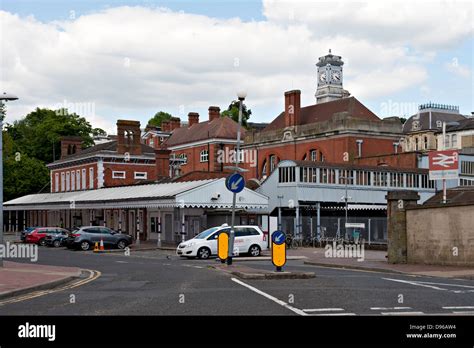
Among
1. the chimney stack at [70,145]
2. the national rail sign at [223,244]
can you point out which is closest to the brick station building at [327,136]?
the chimney stack at [70,145]

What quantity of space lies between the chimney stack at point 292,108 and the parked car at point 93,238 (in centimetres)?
3534

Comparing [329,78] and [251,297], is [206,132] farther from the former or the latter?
[251,297]

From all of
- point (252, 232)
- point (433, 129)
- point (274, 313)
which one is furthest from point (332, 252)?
point (433, 129)

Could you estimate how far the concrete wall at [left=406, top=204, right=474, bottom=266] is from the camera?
26219 mm

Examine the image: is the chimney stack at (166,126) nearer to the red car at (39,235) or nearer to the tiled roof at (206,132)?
the tiled roof at (206,132)

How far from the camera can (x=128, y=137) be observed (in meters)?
74.7

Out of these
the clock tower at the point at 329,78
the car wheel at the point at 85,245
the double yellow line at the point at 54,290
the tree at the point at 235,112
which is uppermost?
the clock tower at the point at 329,78

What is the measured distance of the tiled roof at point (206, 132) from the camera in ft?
295

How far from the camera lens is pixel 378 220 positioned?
184 ft

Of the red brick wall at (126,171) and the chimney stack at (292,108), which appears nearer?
the red brick wall at (126,171)

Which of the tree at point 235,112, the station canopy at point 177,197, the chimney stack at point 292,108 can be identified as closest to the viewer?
the station canopy at point 177,197

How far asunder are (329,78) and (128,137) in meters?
65.6

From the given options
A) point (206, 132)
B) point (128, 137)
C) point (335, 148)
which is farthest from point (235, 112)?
point (335, 148)
